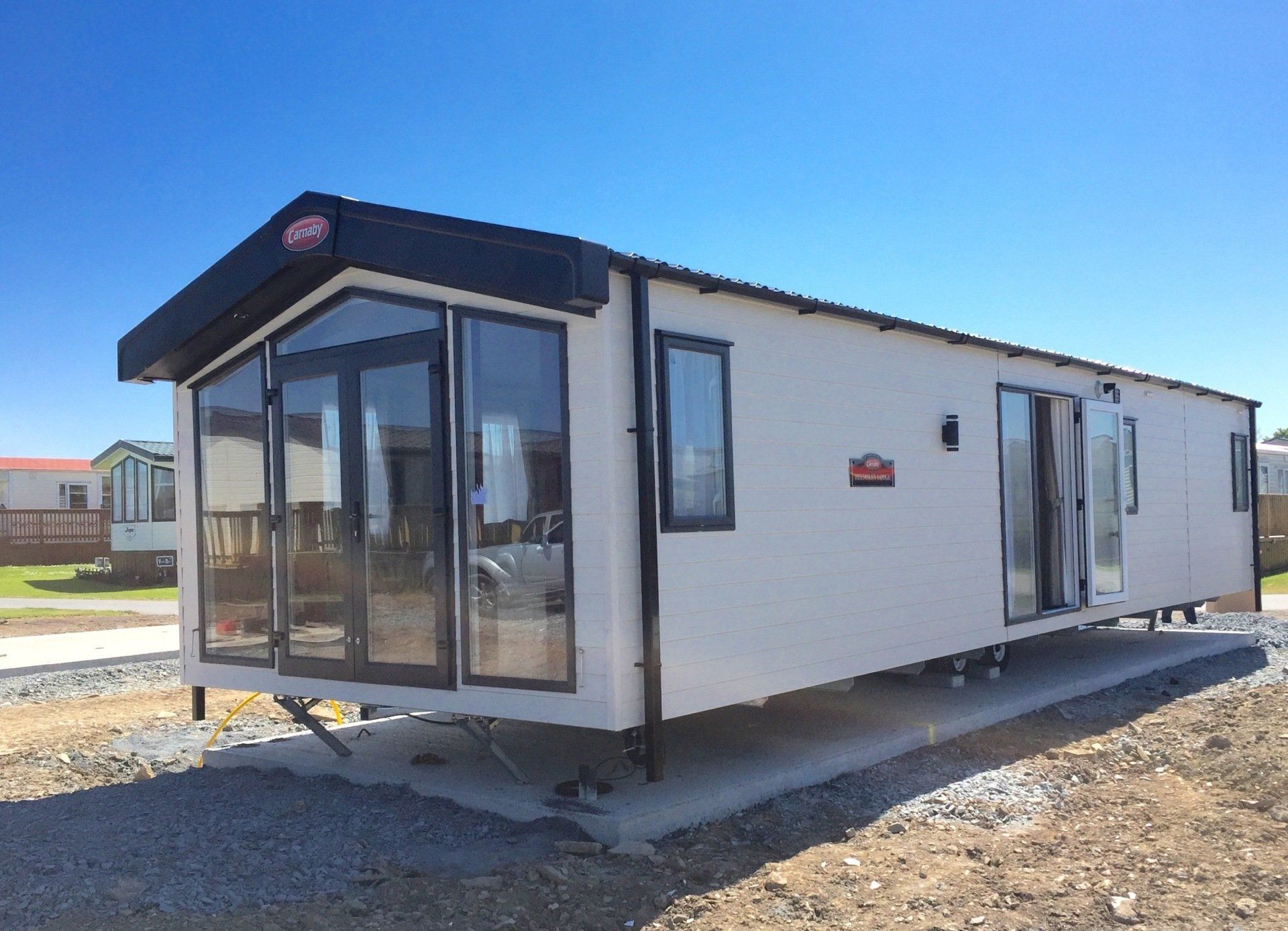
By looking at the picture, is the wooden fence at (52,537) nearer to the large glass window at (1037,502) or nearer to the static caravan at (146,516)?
the static caravan at (146,516)

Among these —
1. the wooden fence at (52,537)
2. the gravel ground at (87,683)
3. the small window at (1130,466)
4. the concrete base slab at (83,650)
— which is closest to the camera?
the gravel ground at (87,683)

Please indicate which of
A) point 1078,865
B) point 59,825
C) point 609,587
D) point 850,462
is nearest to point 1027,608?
point 850,462

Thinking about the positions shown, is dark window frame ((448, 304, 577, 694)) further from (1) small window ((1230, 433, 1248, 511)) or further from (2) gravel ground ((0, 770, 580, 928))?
(1) small window ((1230, 433, 1248, 511))

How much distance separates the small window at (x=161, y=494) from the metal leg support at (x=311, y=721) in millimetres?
18439

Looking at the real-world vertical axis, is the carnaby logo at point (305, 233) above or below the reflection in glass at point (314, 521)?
above

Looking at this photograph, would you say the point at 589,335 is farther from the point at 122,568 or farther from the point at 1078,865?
the point at 122,568

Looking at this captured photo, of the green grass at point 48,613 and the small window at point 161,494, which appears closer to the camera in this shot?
the green grass at point 48,613

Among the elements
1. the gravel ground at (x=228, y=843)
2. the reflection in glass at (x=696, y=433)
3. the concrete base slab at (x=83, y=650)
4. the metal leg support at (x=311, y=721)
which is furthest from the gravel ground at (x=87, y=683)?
the reflection in glass at (x=696, y=433)

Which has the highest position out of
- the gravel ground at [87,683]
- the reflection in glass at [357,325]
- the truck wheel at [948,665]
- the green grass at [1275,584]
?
the reflection in glass at [357,325]

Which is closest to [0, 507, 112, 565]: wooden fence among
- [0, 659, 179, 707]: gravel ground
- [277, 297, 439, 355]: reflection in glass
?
[0, 659, 179, 707]: gravel ground

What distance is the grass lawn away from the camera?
19703mm

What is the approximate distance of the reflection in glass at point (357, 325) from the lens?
5.55 meters

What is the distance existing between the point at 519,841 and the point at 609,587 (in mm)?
1213

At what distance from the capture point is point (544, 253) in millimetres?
4844
